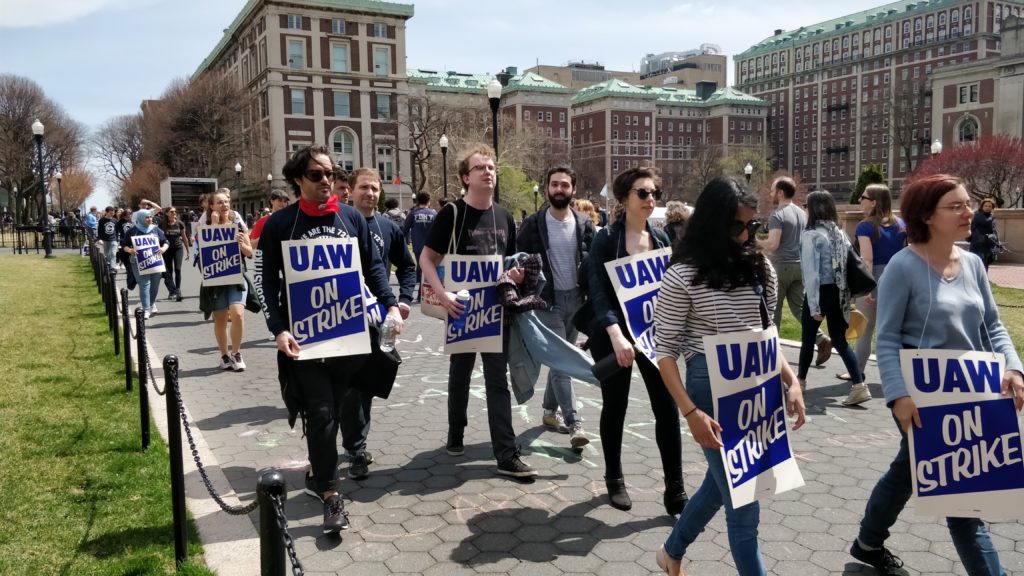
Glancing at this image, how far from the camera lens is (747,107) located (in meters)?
126

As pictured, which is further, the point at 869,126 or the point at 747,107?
the point at 747,107

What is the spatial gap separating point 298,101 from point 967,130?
2731 inches

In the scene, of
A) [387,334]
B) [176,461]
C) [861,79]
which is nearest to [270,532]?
[176,461]

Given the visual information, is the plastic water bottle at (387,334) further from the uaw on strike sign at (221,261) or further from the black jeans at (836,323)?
the uaw on strike sign at (221,261)

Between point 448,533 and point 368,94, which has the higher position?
point 368,94

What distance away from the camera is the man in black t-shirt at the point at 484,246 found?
497 cm

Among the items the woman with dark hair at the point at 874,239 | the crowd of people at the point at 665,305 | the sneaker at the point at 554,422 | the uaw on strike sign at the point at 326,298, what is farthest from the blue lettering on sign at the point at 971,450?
the woman with dark hair at the point at 874,239

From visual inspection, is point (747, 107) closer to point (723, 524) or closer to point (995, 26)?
point (995, 26)

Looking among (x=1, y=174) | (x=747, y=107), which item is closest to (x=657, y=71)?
(x=747, y=107)

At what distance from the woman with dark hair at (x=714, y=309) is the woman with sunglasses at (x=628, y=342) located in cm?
102

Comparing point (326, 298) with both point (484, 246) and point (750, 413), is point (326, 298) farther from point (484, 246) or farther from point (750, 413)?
point (750, 413)

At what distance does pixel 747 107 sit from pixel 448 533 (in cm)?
13181

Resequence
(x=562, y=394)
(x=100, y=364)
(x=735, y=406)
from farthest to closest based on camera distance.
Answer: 1. (x=100, y=364)
2. (x=562, y=394)
3. (x=735, y=406)

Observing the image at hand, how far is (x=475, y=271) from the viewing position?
16.6 feet
